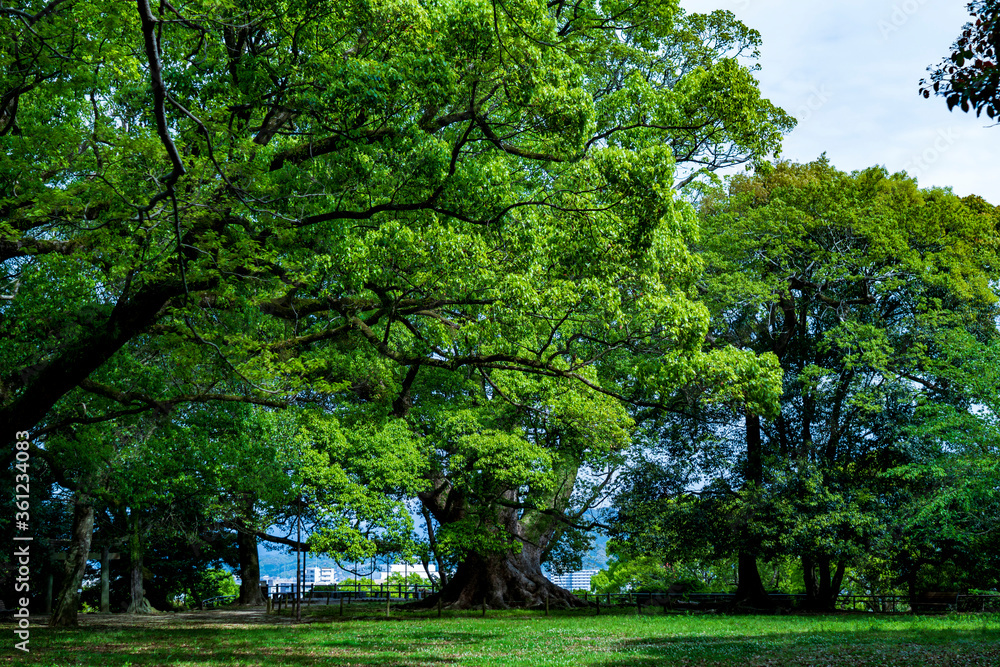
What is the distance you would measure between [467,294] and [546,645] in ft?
22.6

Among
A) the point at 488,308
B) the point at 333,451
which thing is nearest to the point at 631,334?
the point at 488,308

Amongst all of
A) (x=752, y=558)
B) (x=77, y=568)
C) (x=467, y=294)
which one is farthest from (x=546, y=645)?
(x=752, y=558)

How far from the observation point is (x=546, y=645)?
604 inches

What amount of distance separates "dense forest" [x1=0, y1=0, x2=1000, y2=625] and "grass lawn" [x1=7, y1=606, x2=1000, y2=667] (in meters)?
3.41

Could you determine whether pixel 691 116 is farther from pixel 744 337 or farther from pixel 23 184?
pixel 744 337

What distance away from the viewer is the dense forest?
10648mm

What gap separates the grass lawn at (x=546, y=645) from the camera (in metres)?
12.2

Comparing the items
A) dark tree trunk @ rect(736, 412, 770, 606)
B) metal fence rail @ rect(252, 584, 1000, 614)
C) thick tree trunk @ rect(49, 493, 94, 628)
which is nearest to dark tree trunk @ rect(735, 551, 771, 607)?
dark tree trunk @ rect(736, 412, 770, 606)

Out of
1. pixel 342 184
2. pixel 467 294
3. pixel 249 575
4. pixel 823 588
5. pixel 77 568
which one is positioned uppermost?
pixel 342 184

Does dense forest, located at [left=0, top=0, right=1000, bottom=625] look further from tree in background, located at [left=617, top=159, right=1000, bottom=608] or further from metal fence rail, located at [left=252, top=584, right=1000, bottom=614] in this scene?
metal fence rail, located at [left=252, top=584, right=1000, bottom=614]

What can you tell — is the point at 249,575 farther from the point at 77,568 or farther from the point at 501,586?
the point at 77,568

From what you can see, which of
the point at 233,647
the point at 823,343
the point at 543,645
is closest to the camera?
the point at 543,645

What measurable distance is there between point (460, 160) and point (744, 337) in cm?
2099

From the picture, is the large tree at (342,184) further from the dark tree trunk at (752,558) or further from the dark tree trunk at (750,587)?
the dark tree trunk at (750,587)
